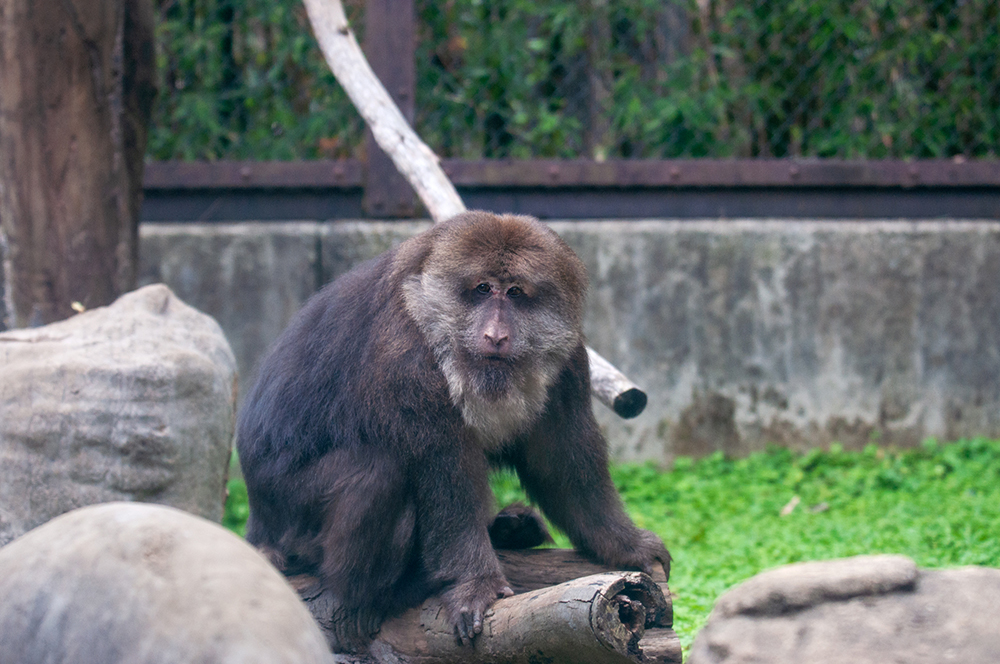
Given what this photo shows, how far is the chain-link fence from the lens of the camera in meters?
6.89

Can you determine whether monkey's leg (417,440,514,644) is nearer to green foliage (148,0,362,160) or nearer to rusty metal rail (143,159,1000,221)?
rusty metal rail (143,159,1000,221)

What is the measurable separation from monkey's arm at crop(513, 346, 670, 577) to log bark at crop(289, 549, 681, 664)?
10 centimetres

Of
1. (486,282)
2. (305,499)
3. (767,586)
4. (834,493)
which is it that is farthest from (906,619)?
(834,493)

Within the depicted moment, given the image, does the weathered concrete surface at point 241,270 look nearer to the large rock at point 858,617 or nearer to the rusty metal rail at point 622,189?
the rusty metal rail at point 622,189

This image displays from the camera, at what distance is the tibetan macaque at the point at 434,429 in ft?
10.8

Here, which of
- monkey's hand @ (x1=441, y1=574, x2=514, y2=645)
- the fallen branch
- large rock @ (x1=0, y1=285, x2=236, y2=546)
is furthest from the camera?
the fallen branch

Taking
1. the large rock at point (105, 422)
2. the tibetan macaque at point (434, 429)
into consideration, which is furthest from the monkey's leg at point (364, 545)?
the large rock at point (105, 422)

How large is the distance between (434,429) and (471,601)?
58 cm

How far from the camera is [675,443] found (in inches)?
270

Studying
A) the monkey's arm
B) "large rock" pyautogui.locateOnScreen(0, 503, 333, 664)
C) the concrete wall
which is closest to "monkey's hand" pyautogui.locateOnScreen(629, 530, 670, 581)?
the monkey's arm

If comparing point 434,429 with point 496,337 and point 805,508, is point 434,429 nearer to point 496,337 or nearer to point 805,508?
point 496,337

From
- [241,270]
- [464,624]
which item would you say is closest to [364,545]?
[464,624]

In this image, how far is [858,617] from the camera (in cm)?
244

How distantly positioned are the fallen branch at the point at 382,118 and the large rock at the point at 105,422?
137cm
